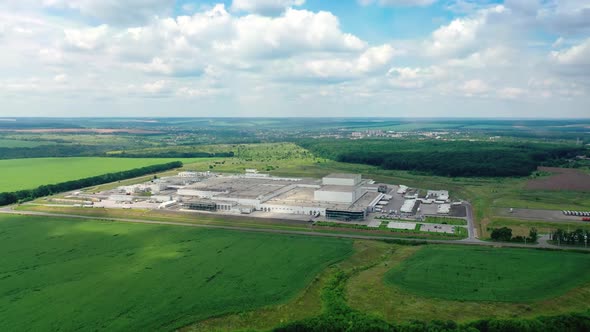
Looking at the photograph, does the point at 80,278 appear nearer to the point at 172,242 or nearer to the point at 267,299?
the point at 172,242

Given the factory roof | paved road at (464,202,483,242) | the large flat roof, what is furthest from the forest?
the large flat roof

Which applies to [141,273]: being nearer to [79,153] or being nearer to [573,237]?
[573,237]

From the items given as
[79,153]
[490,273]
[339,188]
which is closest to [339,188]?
[339,188]

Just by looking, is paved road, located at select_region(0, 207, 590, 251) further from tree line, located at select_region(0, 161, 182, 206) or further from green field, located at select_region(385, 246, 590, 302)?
tree line, located at select_region(0, 161, 182, 206)

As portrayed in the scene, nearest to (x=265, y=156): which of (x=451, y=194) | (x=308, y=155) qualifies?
(x=308, y=155)

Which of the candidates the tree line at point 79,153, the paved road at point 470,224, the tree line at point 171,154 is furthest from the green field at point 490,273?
the tree line at point 79,153

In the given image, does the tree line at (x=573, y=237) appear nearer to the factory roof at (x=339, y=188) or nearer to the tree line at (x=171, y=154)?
the factory roof at (x=339, y=188)
